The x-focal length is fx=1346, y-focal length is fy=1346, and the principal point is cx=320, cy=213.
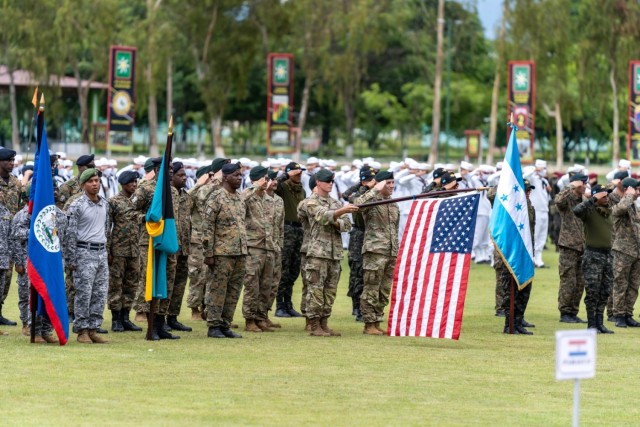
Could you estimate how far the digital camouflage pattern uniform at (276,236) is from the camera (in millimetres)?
16438

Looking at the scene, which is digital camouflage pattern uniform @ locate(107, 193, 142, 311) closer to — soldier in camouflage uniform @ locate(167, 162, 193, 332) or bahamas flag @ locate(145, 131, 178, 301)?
soldier in camouflage uniform @ locate(167, 162, 193, 332)

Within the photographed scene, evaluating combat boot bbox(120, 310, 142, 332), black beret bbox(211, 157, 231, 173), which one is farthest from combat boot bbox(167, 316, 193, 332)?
black beret bbox(211, 157, 231, 173)

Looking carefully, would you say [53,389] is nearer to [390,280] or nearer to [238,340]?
[238,340]

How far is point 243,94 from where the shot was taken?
220 feet

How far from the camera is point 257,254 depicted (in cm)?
1612

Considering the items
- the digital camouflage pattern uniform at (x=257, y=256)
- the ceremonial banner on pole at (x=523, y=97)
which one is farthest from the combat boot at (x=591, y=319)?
the ceremonial banner on pole at (x=523, y=97)

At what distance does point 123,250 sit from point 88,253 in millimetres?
1461

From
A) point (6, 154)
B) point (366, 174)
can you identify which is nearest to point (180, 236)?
point (6, 154)

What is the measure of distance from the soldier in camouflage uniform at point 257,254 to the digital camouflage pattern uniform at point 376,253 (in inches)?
44.7

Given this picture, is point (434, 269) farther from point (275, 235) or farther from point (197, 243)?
point (197, 243)

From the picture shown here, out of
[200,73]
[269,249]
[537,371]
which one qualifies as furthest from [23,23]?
[537,371]

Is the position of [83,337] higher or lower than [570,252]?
lower

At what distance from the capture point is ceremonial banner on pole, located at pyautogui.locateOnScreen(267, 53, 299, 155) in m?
54.3

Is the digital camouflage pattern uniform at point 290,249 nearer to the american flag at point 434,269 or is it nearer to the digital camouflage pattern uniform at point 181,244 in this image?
the digital camouflage pattern uniform at point 181,244
